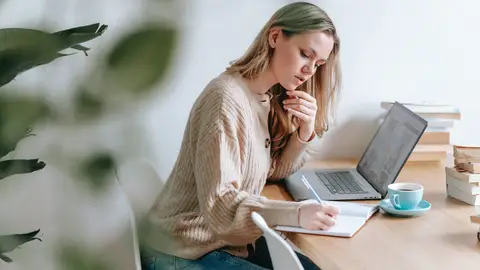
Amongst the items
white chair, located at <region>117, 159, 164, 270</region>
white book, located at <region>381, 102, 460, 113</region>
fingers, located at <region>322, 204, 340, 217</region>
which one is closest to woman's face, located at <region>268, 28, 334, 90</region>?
fingers, located at <region>322, 204, 340, 217</region>

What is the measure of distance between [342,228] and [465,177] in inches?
15.1

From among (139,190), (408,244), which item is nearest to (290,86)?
(408,244)

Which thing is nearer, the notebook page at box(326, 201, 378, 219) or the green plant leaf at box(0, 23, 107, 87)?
the green plant leaf at box(0, 23, 107, 87)

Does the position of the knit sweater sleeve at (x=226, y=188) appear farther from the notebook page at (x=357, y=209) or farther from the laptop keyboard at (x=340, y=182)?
the laptop keyboard at (x=340, y=182)

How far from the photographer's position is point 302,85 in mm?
1787

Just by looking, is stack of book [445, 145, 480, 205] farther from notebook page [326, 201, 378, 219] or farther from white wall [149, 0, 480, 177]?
white wall [149, 0, 480, 177]

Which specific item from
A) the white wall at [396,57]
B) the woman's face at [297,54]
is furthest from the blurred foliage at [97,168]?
the white wall at [396,57]

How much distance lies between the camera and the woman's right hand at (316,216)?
55.6 inches

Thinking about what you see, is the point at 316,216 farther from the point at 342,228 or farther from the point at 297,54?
the point at 297,54

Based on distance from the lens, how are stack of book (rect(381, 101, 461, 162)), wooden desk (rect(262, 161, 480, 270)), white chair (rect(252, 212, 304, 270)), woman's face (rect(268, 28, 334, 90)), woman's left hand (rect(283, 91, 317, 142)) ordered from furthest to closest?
stack of book (rect(381, 101, 461, 162)) < woman's left hand (rect(283, 91, 317, 142)) < woman's face (rect(268, 28, 334, 90)) < wooden desk (rect(262, 161, 480, 270)) < white chair (rect(252, 212, 304, 270))

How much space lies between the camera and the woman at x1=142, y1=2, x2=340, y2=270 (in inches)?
57.3

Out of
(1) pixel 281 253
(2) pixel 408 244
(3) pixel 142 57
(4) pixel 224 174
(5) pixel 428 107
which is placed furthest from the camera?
(5) pixel 428 107

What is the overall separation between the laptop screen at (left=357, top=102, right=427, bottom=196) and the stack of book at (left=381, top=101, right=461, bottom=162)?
19cm

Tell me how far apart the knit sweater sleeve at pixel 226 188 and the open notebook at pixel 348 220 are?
0.05 m
